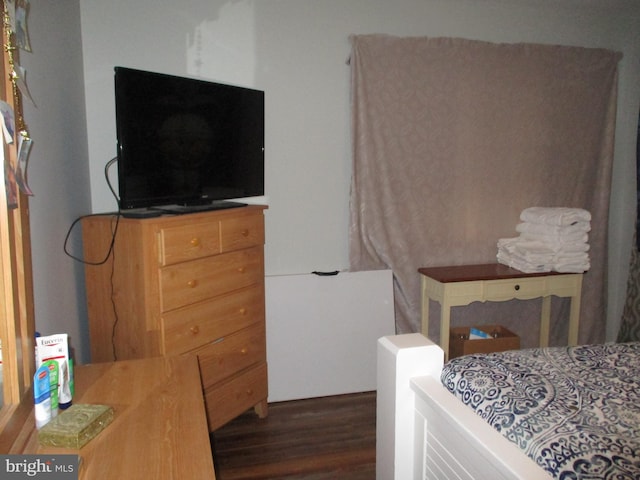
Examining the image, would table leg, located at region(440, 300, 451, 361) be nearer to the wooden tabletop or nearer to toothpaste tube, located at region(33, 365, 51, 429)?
the wooden tabletop

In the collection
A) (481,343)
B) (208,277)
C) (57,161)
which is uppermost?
(57,161)

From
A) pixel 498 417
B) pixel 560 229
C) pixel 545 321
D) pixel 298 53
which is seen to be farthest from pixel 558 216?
pixel 498 417

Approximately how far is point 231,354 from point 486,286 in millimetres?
1475

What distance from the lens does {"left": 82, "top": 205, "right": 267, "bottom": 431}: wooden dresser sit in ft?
6.55

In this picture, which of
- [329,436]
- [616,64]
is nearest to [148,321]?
[329,436]

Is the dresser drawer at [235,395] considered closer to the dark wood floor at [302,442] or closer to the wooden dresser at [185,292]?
the wooden dresser at [185,292]

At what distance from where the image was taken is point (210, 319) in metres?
2.24

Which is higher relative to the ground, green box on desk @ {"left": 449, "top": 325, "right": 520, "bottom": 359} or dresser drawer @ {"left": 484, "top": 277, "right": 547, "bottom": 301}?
dresser drawer @ {"left": 484, "top": 277, "right": 547, "bottom": 301}

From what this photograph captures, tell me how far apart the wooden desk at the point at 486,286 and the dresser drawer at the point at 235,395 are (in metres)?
1.04

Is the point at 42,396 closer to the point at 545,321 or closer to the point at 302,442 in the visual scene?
the point at 302,442

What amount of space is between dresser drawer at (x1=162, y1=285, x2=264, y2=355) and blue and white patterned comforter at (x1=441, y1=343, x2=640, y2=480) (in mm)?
1158

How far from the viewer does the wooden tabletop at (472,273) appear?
278 centimetres

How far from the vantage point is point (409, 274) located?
305cm

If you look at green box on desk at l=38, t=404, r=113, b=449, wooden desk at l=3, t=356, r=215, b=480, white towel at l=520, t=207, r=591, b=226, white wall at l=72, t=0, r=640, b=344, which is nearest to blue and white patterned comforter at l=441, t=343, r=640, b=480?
wooden desk at l=3, t=356, r=215, b=480
